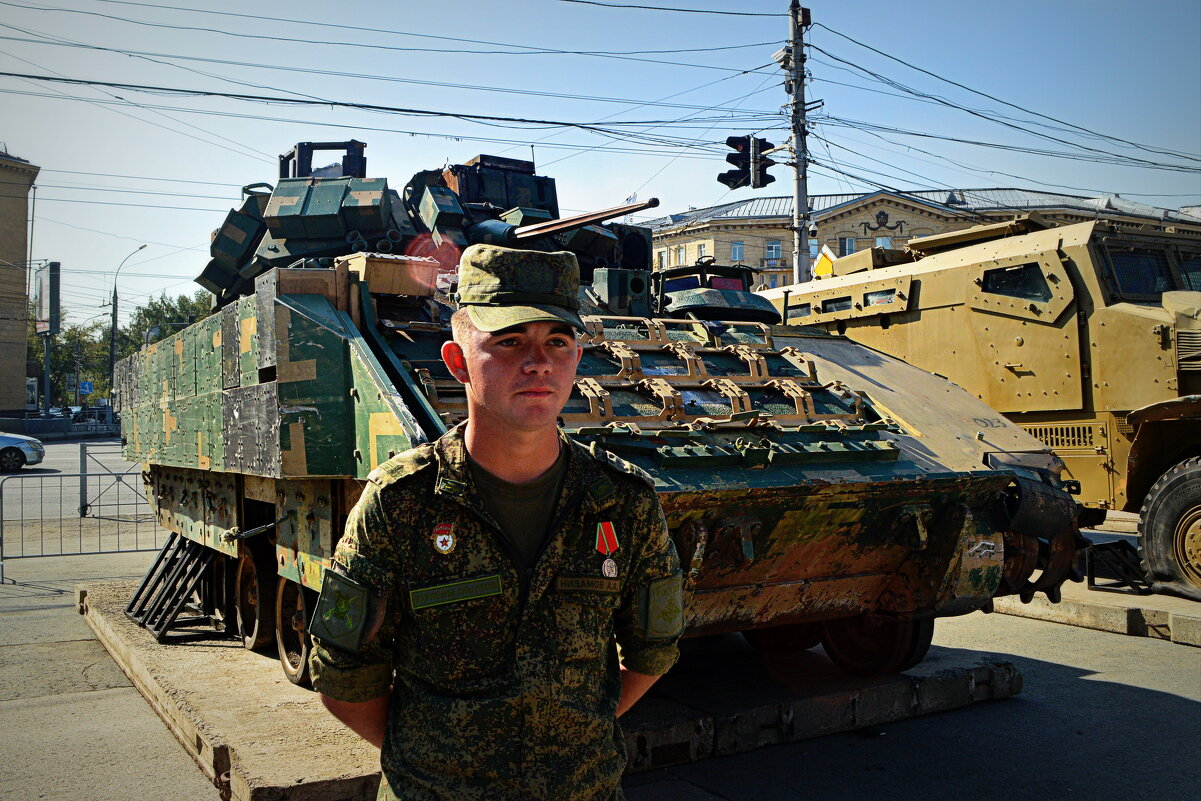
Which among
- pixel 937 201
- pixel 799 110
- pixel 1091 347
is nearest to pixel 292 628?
pixel 1091 347

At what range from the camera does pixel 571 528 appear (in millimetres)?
2123

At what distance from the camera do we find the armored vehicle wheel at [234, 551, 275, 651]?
6.45 metres

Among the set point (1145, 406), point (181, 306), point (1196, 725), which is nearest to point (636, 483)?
point (1196, 725)

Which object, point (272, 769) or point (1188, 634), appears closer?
point (272, 769)

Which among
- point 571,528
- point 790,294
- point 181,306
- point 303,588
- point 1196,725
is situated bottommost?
point 1196,725

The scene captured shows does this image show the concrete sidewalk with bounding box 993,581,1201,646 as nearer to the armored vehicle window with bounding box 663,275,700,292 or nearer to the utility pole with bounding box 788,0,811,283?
the armored vehicle window with bounding box 663,275,700,292

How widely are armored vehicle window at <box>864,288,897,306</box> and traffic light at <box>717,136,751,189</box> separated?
4.67 metres

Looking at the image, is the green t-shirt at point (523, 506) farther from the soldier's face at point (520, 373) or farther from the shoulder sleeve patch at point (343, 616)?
the shoulder sleeve patch at point (343, 616)

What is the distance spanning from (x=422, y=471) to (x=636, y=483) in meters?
0.45

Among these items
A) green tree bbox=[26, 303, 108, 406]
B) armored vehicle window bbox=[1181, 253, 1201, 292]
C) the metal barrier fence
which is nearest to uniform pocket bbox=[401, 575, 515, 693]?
armored vehicle window bbox=[1181, 253, 1201, 292]

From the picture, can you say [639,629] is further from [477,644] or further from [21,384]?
[21,384]

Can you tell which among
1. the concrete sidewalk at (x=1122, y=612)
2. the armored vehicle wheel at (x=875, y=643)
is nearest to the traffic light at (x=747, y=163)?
the concrete sidewalk at (x=1122, y=612)

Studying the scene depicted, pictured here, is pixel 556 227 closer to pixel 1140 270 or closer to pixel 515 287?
pixel 515 287

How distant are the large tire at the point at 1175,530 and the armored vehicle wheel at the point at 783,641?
11.6 ft
